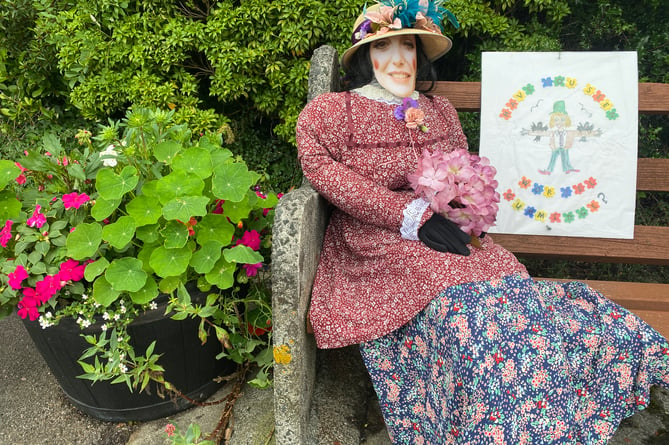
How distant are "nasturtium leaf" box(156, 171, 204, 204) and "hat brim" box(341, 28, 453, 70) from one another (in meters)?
0.83

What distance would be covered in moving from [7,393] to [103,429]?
553 millimetres

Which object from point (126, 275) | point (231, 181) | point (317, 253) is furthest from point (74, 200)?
point (317, 253)

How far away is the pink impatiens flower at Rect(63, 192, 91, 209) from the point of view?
1.55 m

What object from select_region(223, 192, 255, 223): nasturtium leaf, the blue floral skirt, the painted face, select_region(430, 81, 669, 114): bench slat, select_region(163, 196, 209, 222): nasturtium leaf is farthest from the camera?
select_region(430, 81, 669, 114): bench slat

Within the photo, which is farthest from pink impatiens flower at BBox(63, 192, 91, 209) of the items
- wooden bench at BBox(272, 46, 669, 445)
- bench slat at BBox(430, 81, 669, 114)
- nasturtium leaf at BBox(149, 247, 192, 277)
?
bench slat at BBox(430, 81, 669, 114)

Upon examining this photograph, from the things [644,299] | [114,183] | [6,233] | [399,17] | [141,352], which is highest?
[399,17]

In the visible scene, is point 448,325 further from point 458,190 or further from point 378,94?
point 378,94

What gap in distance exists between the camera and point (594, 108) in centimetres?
211

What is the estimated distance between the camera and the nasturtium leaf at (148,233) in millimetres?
1552

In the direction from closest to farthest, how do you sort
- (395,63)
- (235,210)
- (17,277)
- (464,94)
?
(17,277)
(235,210)
(395,63)
(464,94)

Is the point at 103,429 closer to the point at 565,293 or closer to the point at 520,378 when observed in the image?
the point at 520,378

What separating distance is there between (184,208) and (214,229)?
17 cm

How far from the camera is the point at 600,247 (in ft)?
7.02

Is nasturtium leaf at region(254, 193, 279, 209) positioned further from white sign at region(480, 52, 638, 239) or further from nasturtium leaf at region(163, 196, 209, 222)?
white sign at region(480, 52, 638, 239)
